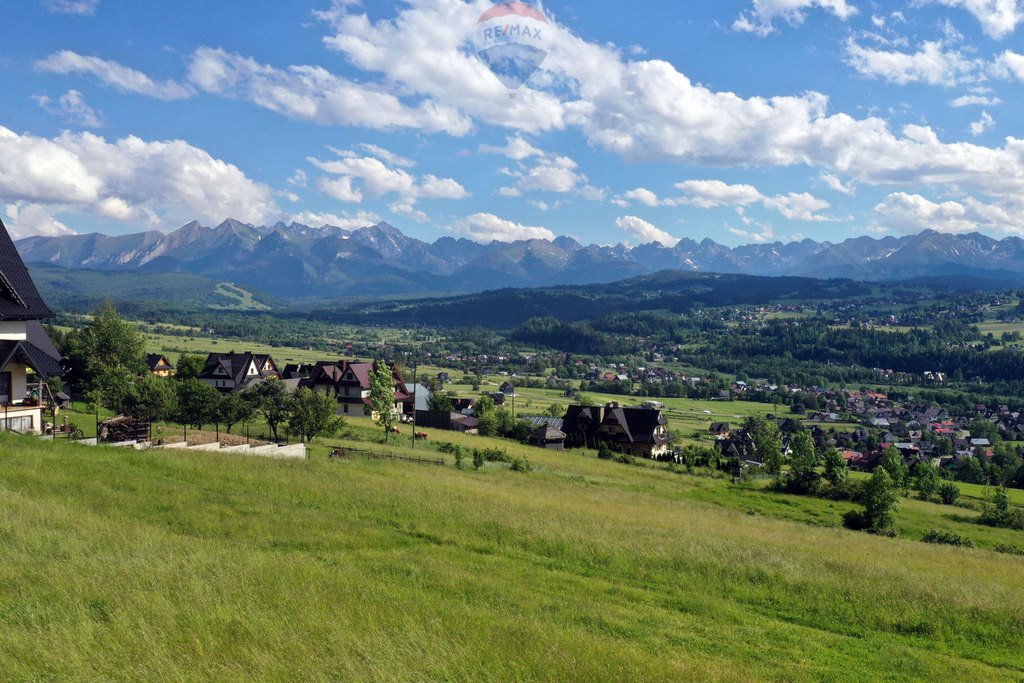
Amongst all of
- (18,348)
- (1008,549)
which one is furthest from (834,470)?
(18,348)

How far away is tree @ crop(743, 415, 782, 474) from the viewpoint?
82062mm

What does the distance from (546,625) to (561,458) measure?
57.3m

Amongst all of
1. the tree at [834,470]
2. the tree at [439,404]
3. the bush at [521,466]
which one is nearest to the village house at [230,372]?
the tree at [439,404]

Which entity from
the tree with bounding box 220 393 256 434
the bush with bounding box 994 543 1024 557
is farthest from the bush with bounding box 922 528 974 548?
the tree with bounding box 220 393 256 434

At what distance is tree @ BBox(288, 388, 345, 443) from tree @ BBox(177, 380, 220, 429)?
20.5 feet

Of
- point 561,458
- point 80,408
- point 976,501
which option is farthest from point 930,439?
point 80,408

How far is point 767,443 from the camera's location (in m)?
102

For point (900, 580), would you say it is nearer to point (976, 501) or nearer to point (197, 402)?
point (197, 402)

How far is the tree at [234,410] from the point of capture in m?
52.7

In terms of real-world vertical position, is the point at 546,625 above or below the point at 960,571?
above

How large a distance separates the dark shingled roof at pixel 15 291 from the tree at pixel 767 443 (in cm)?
7595

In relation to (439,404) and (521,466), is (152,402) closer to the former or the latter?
(521,466)

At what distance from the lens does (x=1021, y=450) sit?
464 ft

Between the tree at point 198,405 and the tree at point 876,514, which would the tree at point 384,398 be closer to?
the tree at point 198,405
